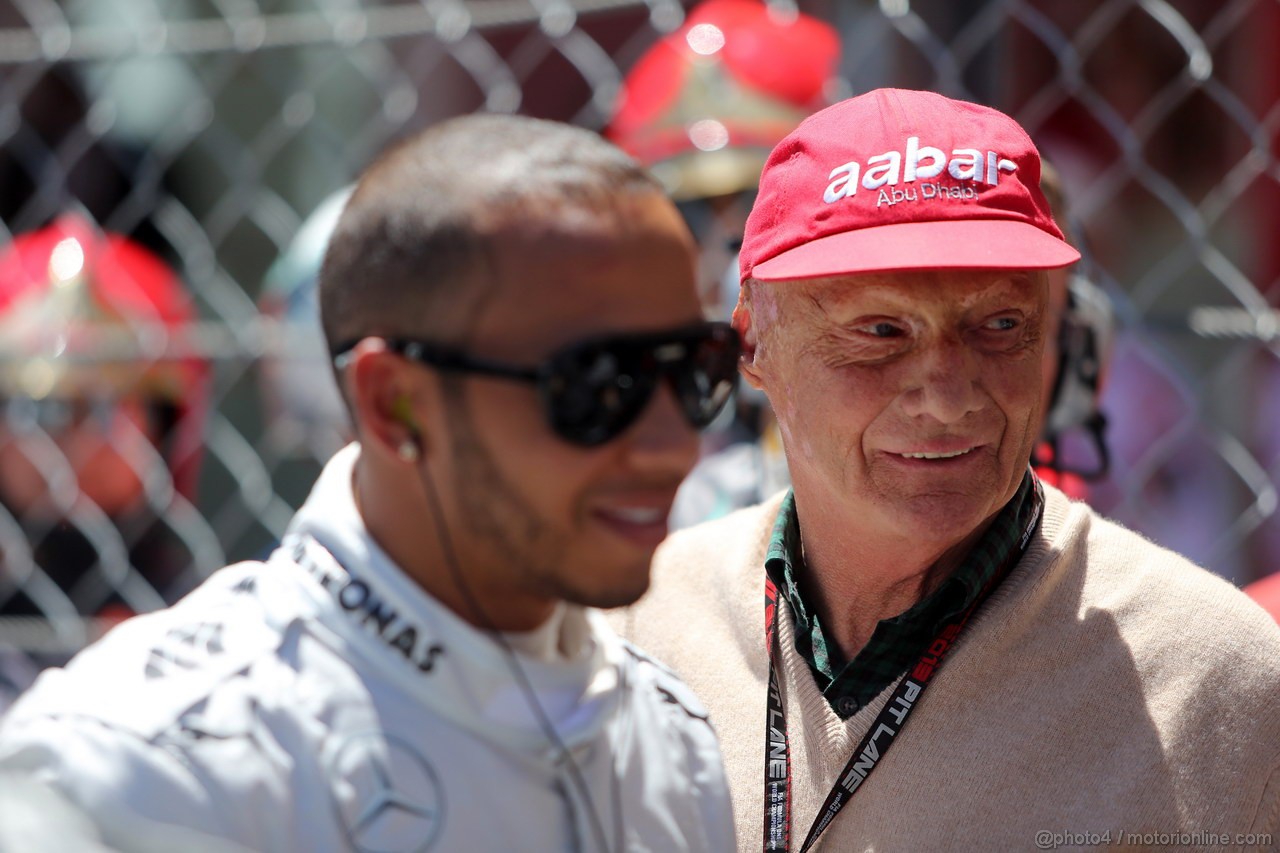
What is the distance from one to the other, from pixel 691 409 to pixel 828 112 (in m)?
0.49

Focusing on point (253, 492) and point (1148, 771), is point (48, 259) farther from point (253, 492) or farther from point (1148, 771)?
point (1148, 771)

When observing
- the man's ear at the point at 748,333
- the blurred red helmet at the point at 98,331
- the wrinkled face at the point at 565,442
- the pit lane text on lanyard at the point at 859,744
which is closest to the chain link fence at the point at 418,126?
the blurred red helmet at the point at 98,331

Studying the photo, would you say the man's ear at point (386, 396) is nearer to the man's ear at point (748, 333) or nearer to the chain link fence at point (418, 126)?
the man's ear at point (748, 333)

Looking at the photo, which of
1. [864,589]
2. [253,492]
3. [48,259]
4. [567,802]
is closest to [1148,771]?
[864,589]

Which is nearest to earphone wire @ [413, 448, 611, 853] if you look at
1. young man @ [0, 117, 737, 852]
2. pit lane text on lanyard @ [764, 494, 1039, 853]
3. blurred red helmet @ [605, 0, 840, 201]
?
young man @ [0, 117, 737, 852]

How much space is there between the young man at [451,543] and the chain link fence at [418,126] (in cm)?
105

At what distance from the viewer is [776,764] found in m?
1.13

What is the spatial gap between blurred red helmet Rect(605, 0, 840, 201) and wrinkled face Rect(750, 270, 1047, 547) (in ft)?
3.33

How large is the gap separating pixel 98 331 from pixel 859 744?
5.53ft

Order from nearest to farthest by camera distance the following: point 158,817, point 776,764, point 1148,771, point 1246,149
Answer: point 158,817, point 1148,771, point 776,764, point 1246,149

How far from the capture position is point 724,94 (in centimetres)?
218

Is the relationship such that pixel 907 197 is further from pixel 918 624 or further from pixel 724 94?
pixel 724 94

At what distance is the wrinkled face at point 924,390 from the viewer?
1097 mm

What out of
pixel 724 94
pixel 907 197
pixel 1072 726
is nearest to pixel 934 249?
pixel 907 197
